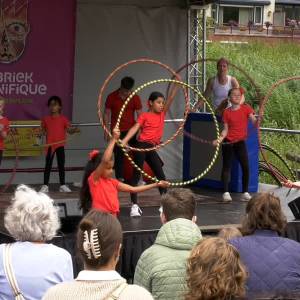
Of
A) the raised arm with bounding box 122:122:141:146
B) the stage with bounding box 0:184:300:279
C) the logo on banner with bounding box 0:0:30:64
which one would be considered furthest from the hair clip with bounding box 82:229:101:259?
the logo on banner with bounding box 0:0:30:64

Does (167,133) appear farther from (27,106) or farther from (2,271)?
(2,271)

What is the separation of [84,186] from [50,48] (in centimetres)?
440

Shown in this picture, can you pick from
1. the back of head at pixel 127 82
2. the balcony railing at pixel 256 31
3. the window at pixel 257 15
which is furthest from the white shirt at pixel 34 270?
the window at pixel 257 15

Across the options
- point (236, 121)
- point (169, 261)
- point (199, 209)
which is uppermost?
point (236, 121)

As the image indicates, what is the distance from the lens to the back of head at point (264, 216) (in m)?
4.14

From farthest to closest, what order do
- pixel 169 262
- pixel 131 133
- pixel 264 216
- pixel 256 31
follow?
pixel 256 31
pixel 131 133
pixel 264 216
pixel 169 262

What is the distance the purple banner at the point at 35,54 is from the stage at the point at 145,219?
120 cm

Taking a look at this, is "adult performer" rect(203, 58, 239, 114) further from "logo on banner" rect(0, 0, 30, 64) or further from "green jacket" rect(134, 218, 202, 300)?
"green jacket" rect(134, 218, 202, 300)

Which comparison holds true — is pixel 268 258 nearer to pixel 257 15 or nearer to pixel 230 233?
pixel 230 233

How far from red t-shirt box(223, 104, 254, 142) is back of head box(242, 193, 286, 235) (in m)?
5.34

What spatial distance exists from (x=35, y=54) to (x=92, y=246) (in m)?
8.25

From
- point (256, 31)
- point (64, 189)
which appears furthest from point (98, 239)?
point (256, 31)

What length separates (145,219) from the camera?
27.0 ft

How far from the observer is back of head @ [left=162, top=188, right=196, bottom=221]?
421 cm
